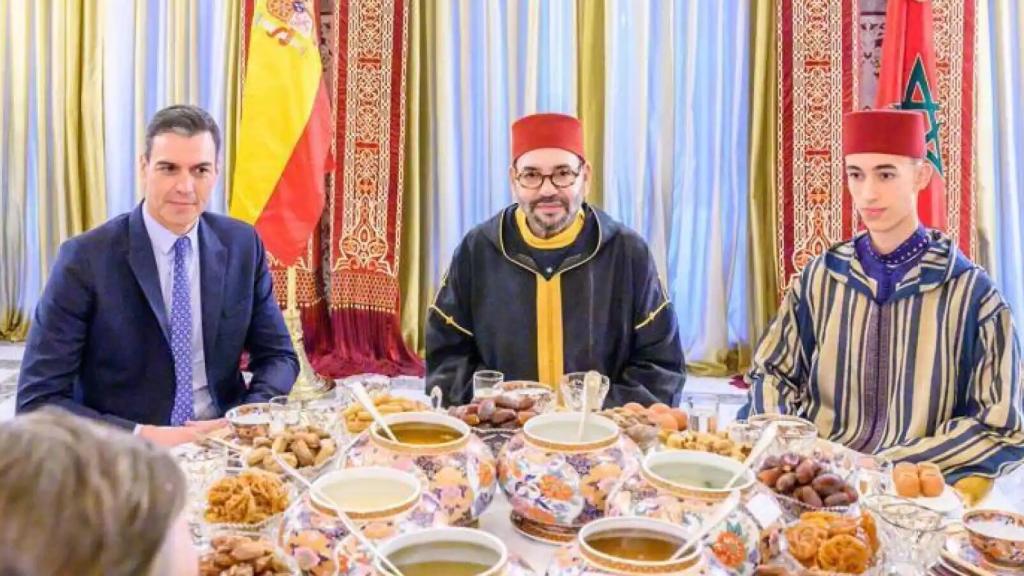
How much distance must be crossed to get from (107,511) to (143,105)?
4.87 meters

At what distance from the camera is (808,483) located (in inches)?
56.5

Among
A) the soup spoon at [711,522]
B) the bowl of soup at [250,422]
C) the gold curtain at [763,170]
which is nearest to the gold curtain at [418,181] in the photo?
the gold curtain at [763,170]

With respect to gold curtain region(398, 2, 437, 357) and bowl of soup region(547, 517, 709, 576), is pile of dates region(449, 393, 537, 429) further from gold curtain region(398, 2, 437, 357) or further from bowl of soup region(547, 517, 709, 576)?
gold curtain region(398, 2, 437, 357)

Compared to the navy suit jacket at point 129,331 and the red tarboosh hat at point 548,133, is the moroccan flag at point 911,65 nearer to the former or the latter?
the red tarboosh hat at point 548,133

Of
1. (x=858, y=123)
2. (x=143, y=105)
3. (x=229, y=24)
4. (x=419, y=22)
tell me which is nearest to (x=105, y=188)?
(x=143, y=105)

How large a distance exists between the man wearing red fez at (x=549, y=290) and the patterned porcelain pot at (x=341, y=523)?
1494 mm

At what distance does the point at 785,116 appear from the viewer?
4656 mm

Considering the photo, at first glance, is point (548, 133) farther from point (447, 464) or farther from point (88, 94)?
point (88, 94)

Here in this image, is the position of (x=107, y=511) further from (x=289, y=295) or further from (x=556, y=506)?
(x=289, y=295)

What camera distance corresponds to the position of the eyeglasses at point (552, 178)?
2.84 meters

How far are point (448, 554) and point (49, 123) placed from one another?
15.8 feet

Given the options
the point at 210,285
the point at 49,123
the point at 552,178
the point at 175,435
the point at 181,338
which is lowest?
the point at 175,435

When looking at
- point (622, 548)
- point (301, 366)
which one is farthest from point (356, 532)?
point (301, 366)

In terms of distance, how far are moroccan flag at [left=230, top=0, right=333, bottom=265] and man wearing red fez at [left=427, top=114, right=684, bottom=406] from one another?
1.54m
